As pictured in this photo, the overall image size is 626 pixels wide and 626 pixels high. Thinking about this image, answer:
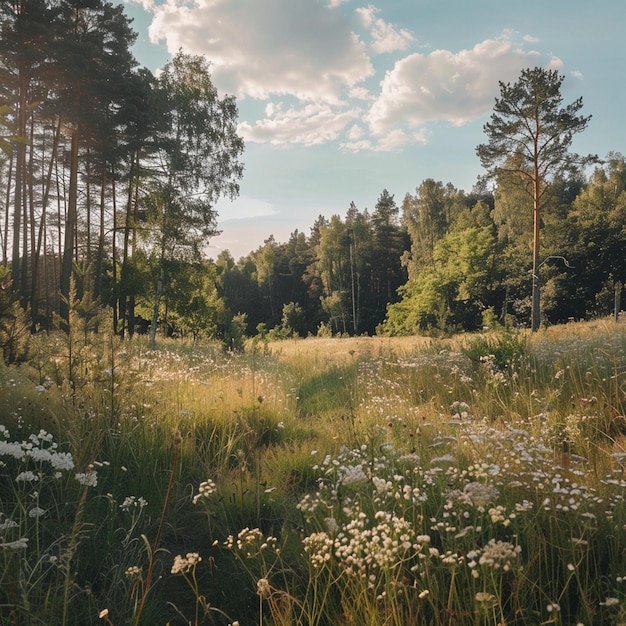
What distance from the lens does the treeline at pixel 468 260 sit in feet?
113

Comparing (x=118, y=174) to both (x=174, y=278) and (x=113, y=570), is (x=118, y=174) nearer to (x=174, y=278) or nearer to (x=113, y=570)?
(x=174, y=278)

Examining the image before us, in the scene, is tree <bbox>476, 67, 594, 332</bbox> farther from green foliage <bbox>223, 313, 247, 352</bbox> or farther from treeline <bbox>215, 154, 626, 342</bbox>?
green foliage <bbox>223, 313, 247, 352</bbox>

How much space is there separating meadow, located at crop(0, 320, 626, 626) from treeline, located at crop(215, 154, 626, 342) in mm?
11793

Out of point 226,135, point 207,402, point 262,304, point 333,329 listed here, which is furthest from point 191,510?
point 262,304

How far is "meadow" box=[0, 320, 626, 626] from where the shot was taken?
5.89ft

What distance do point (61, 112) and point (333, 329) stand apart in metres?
41.7

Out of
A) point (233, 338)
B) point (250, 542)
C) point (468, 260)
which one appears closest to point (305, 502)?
point (250, 542)

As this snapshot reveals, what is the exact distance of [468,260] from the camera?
38.4m

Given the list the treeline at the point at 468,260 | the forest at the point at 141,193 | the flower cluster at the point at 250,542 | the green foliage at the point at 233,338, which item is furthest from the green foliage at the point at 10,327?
the treeline at the point at 468,260

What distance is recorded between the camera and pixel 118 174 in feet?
69.2

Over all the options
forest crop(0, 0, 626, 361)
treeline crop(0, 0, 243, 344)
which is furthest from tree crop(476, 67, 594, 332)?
treeline crop(0, 0, 243, 344)

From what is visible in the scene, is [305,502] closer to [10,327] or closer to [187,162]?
[10,327]

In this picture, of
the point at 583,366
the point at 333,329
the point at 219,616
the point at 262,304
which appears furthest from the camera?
the point at 262,304

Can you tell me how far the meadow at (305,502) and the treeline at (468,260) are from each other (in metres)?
11.8
